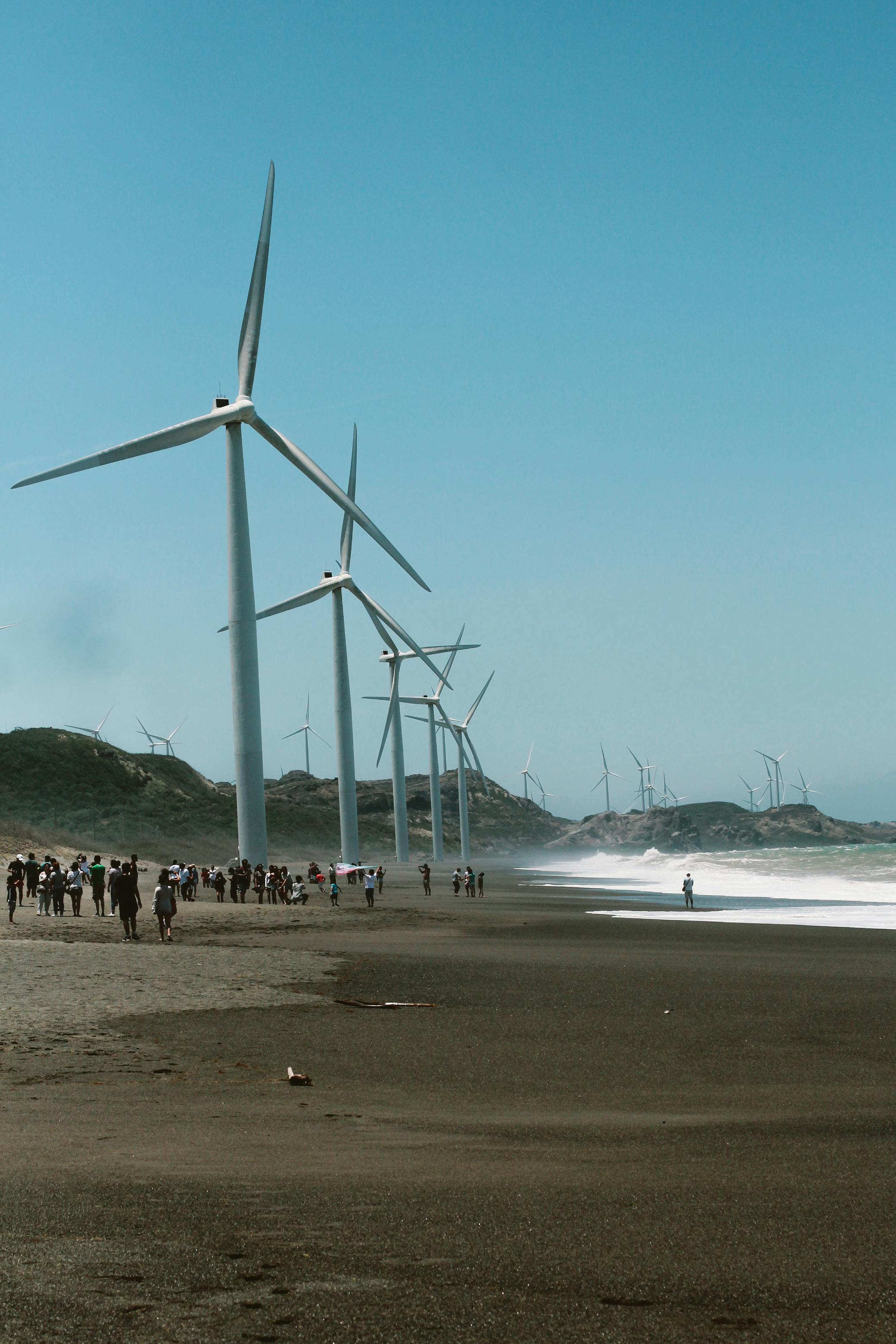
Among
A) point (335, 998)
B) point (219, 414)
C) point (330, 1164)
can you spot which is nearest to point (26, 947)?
point (335, 998)

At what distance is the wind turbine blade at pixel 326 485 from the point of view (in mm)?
46969

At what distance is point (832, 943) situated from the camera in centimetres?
2555

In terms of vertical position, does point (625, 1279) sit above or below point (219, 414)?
below

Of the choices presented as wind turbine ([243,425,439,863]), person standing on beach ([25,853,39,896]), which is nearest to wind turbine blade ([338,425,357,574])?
wind turbine ([243,425,439,863])

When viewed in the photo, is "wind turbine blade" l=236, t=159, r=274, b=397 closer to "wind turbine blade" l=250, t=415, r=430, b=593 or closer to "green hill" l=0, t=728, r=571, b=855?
"wind turbine blade" l=250, t=415, r=430, b=593

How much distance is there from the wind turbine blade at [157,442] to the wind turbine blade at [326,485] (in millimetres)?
1609

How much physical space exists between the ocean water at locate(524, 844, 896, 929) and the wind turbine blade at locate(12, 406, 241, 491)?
87.8ft

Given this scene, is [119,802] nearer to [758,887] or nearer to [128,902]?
[758,887]

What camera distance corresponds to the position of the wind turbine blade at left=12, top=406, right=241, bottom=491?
1729 inches

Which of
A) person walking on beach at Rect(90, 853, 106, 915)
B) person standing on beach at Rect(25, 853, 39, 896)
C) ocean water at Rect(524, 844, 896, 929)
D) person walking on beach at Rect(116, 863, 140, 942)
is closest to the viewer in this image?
person walking on beach at Rect(116, 863, 140, 942)

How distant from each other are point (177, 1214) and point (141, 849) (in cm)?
11245

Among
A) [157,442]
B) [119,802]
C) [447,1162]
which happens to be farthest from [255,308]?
[119,802]

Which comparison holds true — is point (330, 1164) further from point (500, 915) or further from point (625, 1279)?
point (500, 915)

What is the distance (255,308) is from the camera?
5228 centimetres
